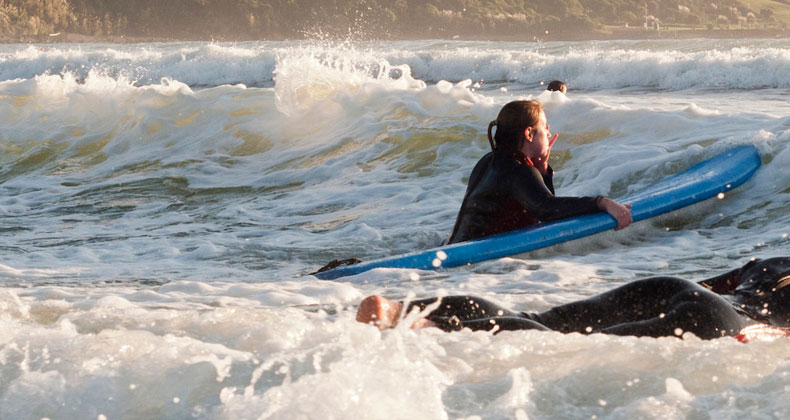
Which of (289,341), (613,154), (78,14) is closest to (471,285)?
(289,341)

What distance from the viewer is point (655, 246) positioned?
581 cm

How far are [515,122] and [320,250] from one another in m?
2.26

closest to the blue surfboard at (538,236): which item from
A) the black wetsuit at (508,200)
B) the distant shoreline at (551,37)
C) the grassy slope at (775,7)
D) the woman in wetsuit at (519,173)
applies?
the black wetsuit at (508,200)

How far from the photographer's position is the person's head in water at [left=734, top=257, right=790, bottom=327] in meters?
3.25

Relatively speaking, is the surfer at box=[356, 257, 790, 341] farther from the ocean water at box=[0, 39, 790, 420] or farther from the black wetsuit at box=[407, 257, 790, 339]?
the ocean water at box=[0, 39, 790, 420]

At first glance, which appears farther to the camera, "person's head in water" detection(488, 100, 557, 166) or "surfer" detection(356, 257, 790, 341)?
"person's head in water" detection(488, 100, 557, 166)

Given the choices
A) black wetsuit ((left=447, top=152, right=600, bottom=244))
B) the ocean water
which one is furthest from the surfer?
black wetsuit ((left=447, top=152, right=600, bottom=244))

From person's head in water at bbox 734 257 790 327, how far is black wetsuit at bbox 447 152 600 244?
4.41ft

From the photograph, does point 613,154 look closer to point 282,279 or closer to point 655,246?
point 655,246

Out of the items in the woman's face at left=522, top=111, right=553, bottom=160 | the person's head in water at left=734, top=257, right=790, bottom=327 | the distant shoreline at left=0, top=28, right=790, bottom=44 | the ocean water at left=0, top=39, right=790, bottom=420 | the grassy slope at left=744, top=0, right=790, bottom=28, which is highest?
the grassy slope at left=744, top=0, right=790, bottom=28

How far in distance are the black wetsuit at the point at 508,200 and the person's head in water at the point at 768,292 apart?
134cm

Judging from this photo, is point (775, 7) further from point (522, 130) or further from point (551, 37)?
point (522, 130)

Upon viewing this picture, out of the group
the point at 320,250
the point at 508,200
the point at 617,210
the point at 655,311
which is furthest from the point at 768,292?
the point at 320,250

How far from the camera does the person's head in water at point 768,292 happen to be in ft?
10.7
